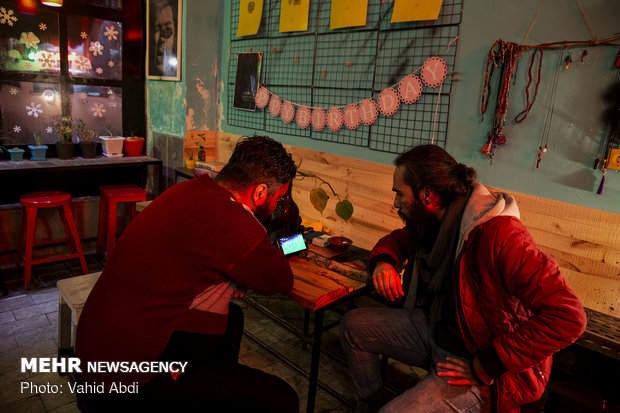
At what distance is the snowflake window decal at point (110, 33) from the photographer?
4.14 m

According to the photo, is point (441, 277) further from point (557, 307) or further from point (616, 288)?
point (616, 288)

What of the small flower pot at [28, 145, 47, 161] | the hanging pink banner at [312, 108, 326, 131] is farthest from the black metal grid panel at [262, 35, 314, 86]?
the small flower pot at [28, 145, 47, 161]

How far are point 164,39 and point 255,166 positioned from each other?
3253 mm

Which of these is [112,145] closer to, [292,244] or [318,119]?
[318,119]

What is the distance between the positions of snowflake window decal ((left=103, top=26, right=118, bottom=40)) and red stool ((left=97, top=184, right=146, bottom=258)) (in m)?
1.54

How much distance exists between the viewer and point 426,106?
8.29 ft

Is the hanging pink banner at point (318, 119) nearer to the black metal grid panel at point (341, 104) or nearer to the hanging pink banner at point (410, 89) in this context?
the black metal grid panel at point (341, 104)

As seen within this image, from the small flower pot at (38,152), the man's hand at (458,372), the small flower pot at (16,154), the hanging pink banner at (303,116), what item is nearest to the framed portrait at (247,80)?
the hanging pink banner at (303,116)

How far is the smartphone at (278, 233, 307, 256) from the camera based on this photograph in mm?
2105

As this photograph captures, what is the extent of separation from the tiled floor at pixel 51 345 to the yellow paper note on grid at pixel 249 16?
2.27 meters

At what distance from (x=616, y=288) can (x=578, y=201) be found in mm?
430

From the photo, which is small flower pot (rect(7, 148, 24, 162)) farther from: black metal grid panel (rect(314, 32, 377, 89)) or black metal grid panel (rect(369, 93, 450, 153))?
black metal grid panel (rect(369, 93, 450, 153))

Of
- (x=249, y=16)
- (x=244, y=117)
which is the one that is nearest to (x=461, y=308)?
(x=244, y=117)

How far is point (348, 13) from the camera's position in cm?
281
